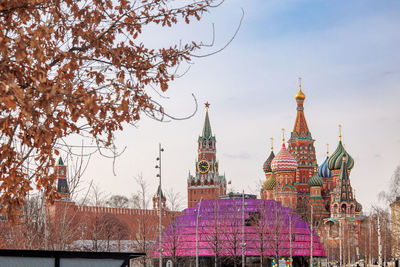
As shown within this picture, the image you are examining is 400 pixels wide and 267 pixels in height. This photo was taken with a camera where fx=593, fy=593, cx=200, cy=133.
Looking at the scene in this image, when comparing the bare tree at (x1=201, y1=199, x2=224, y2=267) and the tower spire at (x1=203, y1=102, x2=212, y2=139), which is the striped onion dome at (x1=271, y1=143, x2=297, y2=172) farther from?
the bare tree at (x1=201, y1=199, x2=224, y2=267)

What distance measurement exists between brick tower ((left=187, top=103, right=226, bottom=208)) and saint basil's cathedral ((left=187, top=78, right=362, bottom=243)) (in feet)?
65.2

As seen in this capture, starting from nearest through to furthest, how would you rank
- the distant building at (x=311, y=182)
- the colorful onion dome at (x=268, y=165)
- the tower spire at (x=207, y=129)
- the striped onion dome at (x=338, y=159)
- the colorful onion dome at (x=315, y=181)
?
the distant building at (x=311, y=182)
the colorful onion dome at (x=315, y=181)
the striped onion dome at (x=338, y=159)
the colorful onion dome at (x=268, y=165)
the tower spire at (x=207, y=129)

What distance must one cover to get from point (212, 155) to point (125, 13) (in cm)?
15139

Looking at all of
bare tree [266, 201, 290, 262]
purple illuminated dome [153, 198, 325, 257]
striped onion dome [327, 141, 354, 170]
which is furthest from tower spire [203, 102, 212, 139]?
bare tree [266, 201, 290, 262]

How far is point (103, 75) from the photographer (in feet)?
31.8

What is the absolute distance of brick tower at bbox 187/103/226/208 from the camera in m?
155

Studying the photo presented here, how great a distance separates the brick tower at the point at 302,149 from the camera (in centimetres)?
12938

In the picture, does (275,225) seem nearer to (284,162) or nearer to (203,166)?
(284,162)

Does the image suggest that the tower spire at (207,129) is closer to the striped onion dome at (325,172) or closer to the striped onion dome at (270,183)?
the striped onion dome at (270,183)

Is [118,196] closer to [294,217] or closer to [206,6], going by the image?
[294,217]

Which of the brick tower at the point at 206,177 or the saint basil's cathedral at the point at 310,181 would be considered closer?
the saint basil's cathedral at the point at 310,181

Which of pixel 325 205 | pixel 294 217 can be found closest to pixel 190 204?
pixel 325 205

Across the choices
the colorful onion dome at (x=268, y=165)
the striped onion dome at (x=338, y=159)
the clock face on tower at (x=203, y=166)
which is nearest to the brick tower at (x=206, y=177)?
the clock face on tower at (x=203, y=166)

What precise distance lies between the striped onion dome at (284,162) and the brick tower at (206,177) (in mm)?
32269
